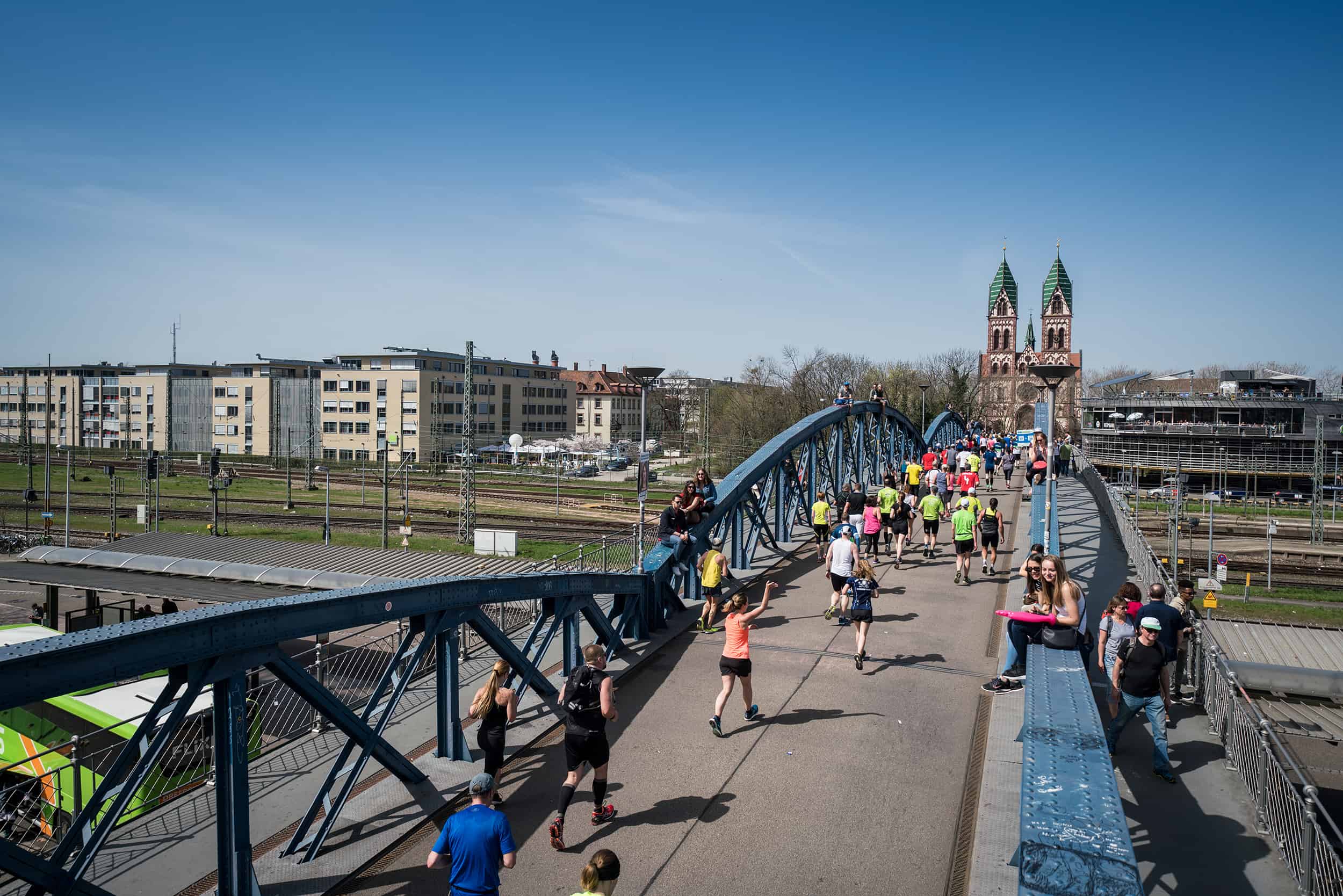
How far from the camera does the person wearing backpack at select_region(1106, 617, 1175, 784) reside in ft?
24.8

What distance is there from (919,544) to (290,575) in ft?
54.3

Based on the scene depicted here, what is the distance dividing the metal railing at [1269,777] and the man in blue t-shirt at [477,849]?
4.75 meters

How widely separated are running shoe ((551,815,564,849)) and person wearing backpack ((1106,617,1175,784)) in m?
4.83

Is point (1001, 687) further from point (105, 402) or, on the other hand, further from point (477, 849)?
point (105, 402)

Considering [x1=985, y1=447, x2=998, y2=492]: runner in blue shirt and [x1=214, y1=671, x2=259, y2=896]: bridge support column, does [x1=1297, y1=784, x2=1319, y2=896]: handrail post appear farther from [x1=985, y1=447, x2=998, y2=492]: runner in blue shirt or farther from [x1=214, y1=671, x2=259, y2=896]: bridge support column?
[x1=985, y1=447, x2=998, y2=492]: runner in blue shirt

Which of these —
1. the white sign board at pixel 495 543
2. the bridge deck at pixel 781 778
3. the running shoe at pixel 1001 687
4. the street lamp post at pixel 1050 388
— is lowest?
the white sign board at pixel 495 543

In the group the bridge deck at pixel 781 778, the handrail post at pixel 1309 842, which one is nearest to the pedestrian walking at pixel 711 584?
the bridge deck at pixel 781 778

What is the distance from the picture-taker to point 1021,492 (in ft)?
92.7

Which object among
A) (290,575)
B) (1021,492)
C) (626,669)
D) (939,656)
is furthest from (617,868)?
(1021,492)

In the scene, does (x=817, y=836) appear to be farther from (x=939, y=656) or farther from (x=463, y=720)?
(x=939, y=656)

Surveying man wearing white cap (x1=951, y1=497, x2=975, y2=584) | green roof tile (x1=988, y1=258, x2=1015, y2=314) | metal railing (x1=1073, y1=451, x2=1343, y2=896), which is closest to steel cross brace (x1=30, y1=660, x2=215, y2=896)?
metal railing (x1=1073, y1=451, x2=1343, y2=896)

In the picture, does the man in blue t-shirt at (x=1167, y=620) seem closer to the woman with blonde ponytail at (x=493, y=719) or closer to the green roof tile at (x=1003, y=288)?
the woman with blonde ponytail at (x=493, y=719)

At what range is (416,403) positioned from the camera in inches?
3393

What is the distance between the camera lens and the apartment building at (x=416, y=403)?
86312mm
